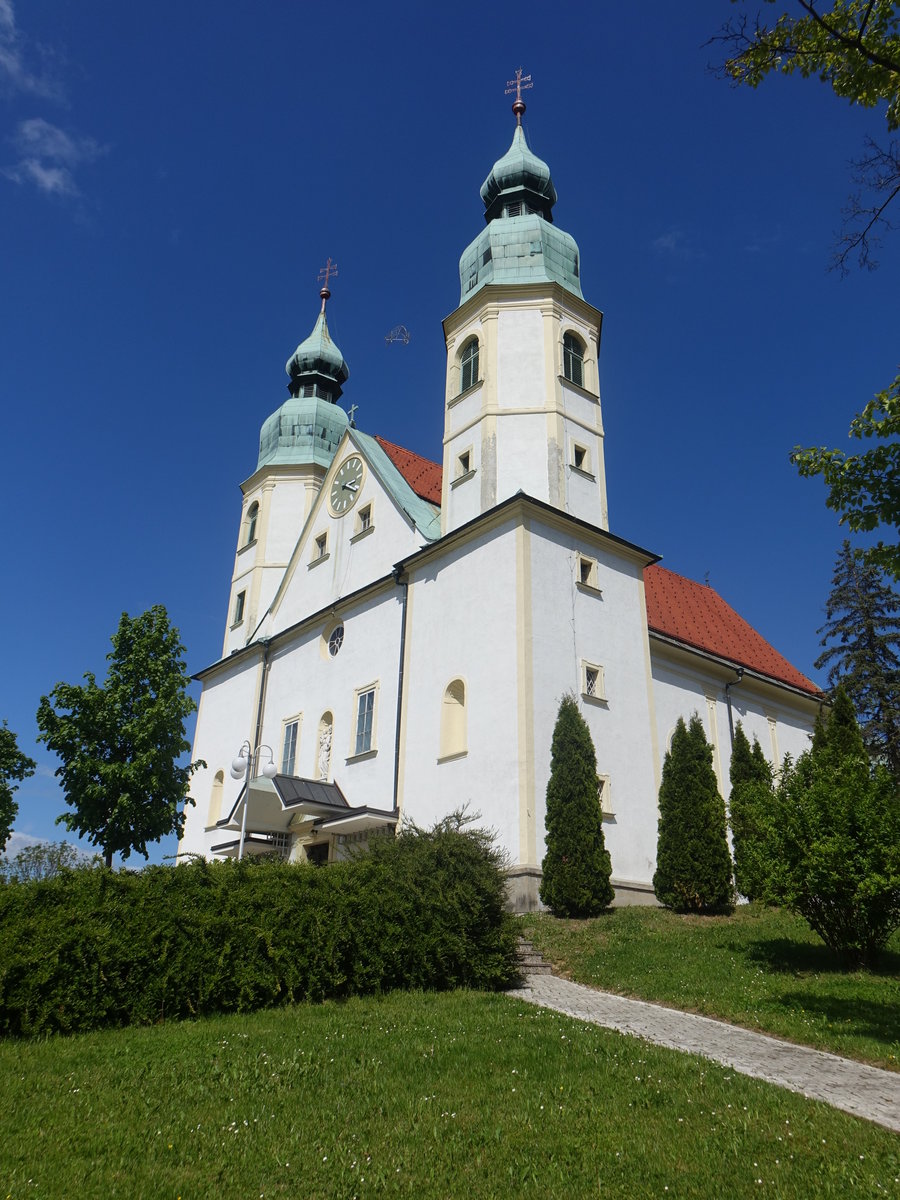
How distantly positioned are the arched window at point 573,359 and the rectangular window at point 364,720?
9.20 meters

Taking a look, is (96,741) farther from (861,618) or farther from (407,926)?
(861,618)

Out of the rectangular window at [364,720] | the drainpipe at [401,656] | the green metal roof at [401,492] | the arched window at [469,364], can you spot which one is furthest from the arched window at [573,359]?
the rectangular window at [364,720]

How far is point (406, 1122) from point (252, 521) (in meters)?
29.2

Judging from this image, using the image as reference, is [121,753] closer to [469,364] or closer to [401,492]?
[401,492]

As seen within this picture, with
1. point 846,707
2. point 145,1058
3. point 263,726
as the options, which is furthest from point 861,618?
point 145,1058

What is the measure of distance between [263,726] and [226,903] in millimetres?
17260

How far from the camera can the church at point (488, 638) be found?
1894 cm

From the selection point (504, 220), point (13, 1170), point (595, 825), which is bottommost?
point (13, 1170)

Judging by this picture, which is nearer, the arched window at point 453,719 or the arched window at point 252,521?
the arched window at point 453,719

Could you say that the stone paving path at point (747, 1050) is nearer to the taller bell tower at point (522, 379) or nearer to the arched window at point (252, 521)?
the taller bell tower at point (522, 379)

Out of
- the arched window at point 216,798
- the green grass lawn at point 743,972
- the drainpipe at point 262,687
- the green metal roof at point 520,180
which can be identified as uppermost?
the green metal roof at point 520,180

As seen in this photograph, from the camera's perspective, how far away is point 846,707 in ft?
63.5

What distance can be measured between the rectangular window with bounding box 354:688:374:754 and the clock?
6.23m

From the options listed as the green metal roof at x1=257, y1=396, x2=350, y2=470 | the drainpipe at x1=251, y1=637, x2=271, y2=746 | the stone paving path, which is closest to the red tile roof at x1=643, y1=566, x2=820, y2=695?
the drainpipe at x1=251, y1=637, x2=271, y2=746
